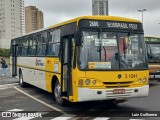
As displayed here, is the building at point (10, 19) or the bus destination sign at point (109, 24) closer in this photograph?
the bus destination sign at point (109, 24)

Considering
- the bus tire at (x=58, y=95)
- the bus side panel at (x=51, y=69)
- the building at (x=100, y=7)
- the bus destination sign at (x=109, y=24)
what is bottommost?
the bus tire at (x=58, y=95)

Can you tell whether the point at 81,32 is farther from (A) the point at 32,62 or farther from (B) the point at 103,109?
(A) the point at 32,62

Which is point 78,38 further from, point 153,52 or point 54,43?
point 153,52

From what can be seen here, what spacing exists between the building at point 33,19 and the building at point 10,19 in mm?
5891

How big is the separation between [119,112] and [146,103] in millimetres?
2179

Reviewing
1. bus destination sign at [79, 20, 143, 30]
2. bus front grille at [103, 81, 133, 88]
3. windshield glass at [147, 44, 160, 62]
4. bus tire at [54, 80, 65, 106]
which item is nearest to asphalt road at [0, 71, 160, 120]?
bus tire at [54, 80, 65, 106]

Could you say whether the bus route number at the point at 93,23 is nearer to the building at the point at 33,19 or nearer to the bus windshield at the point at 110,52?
the bus windshield at the point at 110,52

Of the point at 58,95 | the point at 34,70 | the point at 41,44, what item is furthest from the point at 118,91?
the point at 34,70

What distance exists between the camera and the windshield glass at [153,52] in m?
20.1

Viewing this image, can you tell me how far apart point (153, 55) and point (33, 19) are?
242ft

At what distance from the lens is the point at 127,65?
35.7ft

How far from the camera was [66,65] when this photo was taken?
38.7ft

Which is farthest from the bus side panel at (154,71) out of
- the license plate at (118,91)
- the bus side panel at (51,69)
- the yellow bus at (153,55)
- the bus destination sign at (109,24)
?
the license plate at (118,91)

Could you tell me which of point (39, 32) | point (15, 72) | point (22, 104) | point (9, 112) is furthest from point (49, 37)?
point (15, 72)
